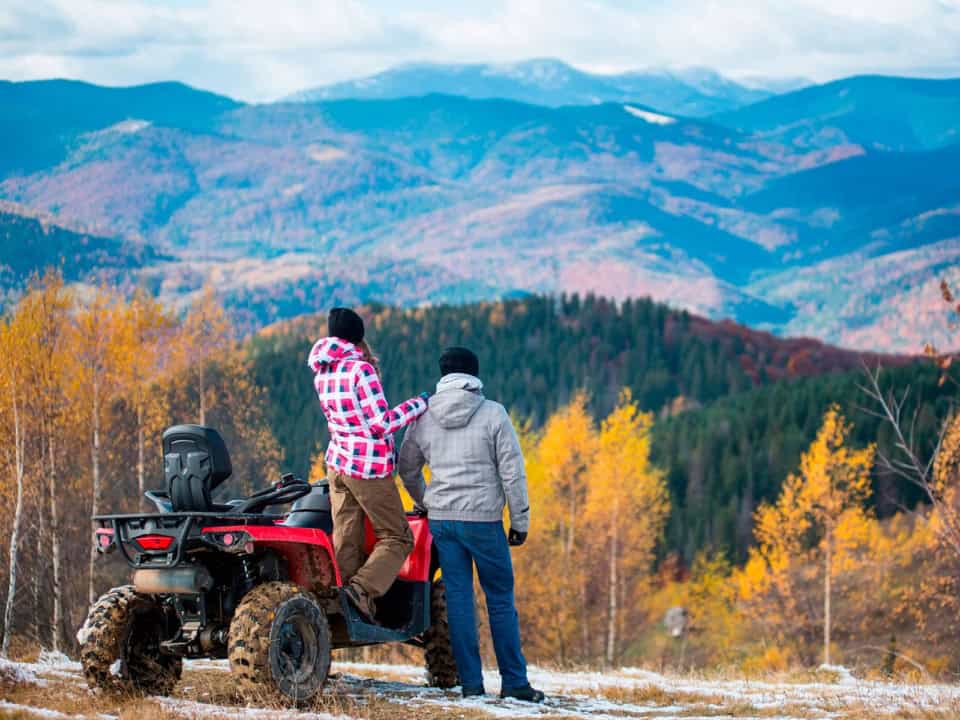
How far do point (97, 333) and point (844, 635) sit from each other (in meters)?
42.4

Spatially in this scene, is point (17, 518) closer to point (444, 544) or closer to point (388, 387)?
point (444, 544)

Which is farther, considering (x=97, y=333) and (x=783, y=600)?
(x=783, y=600)

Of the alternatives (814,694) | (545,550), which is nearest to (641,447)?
(545,550)

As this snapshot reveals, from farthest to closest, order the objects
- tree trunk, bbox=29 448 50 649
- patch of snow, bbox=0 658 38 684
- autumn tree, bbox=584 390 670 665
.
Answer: autumn tree, bbox=584 390 670 665
tree trunk, bbox=29 448 50 649
patch of snow, bbox=0 658 38 684

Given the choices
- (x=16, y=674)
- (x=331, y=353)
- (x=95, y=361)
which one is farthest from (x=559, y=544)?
(x=331, y=353)

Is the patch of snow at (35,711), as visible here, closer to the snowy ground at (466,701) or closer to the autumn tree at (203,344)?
the snowy ground at (466,701)

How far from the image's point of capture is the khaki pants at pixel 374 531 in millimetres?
9984

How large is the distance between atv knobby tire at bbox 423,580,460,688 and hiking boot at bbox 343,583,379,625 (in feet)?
3.23

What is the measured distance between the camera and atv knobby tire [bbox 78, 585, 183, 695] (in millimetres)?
9656

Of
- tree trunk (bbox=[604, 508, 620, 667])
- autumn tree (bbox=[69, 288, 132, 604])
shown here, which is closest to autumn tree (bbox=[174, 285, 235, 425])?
autumn tree (bbox=[69, 288, 132, 604])

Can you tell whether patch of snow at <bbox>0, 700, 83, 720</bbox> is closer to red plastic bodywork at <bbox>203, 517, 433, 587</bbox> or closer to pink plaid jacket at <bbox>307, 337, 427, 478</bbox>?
red plastic bodywork at <bbox>203, 517, 433, 587</bbox>

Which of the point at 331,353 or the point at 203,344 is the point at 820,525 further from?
the point at 331,353

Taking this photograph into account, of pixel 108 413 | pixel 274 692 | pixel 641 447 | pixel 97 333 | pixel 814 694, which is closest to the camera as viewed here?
pixel 274 692

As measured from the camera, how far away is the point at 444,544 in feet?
34.1
